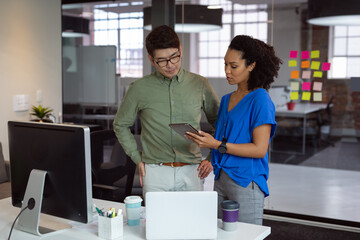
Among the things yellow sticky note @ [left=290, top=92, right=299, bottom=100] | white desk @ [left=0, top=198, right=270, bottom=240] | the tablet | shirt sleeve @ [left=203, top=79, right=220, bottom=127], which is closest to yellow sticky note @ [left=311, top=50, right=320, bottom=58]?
yellow sticky note @ [left=290, top=92, right=299, bottom=100]

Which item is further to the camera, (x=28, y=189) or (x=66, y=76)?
(x=66, y=76)

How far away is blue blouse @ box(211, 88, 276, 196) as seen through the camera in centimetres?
214

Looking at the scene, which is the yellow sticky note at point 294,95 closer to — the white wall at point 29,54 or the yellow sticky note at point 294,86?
the yellow sticky note at point 294,86

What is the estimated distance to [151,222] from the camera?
5.85 ft

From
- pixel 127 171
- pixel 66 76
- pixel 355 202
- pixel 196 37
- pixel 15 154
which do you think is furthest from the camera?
pixel 66 76

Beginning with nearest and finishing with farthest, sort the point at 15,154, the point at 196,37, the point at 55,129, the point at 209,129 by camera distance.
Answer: the point at 55,129 → the point at 15,154 → the point at 209,129 → the point at 196,37

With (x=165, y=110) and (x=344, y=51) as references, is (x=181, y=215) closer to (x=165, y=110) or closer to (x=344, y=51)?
(x=165, y=110)

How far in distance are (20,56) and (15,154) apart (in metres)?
2.69

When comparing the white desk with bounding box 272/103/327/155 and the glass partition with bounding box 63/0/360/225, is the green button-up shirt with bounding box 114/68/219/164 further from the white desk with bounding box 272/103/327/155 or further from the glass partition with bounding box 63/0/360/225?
the white desk with bounding box 272/103/327/155

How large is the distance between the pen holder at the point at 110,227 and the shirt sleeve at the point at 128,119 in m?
0.72

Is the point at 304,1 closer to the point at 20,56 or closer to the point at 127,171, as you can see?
the point at 127,171

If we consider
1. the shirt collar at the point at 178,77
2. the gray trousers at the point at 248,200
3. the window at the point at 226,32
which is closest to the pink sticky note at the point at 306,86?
the window at the point at 226,32

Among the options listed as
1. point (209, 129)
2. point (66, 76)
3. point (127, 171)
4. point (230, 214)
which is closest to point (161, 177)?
point (209, 129)

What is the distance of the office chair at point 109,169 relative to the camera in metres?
3.40
